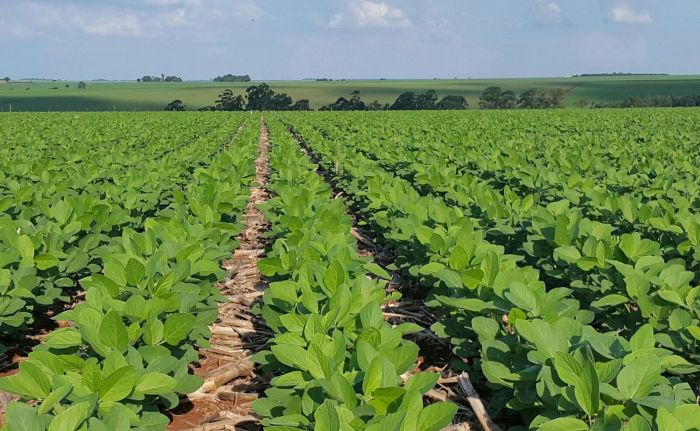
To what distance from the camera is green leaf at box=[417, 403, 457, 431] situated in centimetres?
183

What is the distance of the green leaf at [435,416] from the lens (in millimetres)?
1829

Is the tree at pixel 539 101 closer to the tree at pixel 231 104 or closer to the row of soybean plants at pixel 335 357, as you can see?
the tree at pixel 231 104

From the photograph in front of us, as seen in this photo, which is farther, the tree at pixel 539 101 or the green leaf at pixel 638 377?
the tree at pixel 539 101

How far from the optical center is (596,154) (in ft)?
38.8

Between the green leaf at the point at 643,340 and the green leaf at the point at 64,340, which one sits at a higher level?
the green leaf at the point at 643,340

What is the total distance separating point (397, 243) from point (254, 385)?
1.83 m

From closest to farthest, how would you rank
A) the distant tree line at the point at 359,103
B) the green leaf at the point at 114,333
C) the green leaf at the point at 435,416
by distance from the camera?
the green leaf at the point at 435,416 < the green leaf at the point at 114,333 < the distant tree line at the point at 359,103

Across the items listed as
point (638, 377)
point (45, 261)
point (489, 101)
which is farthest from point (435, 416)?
point (489, 101)

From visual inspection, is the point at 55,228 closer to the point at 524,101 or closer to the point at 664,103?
the point at 524,101

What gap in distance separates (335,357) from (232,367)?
1577 mm

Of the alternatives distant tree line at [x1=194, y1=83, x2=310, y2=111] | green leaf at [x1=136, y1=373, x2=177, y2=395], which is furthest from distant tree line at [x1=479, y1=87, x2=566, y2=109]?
green leaf at [x1=136, y1=373, x2=177, y2=395]

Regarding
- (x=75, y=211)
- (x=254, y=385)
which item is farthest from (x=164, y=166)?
(x=254, y=385)

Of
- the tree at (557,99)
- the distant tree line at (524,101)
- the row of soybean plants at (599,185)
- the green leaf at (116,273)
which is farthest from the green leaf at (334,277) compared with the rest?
the tree at (557,99)

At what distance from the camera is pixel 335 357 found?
2.30 meters
